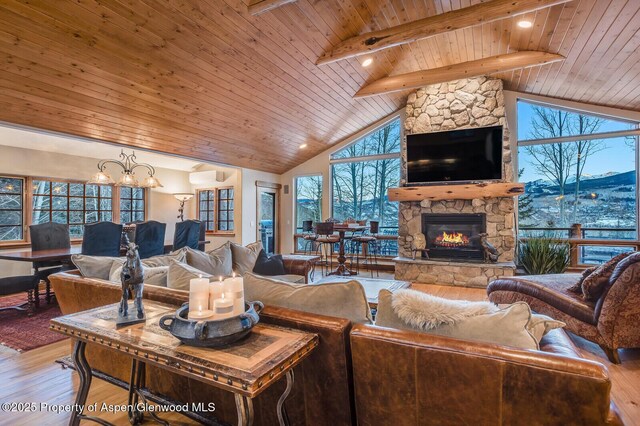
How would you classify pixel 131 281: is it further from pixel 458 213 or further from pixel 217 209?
pixel 217 209

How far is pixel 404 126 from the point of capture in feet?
21.5

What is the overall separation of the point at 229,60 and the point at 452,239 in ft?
15.6

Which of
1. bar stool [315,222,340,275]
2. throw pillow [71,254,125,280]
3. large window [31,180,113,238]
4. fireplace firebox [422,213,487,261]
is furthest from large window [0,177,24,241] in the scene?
fireplace firebox [422,213,487,261]

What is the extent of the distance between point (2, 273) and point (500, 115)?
869cm

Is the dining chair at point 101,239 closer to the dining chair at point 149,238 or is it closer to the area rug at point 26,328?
the dining chair at point 149,238

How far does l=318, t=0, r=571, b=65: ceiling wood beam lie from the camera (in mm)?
3201

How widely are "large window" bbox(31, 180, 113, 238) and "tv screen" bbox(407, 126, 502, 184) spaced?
6.33m

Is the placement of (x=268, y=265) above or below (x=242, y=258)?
below

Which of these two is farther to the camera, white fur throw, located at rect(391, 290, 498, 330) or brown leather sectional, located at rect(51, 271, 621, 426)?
white fur throw, located at rect(391, 290, 498, 330)

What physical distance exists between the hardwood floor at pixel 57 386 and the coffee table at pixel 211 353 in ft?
1.75

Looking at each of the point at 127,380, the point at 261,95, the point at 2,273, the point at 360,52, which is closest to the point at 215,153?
the point at 261,95

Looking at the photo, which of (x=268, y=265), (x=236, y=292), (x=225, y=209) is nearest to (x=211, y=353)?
(x=236, y=292)

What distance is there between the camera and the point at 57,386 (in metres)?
2.25

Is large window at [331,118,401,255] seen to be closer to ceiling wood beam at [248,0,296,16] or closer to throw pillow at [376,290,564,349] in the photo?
ceiling wood beam at [248,0,296,16]
